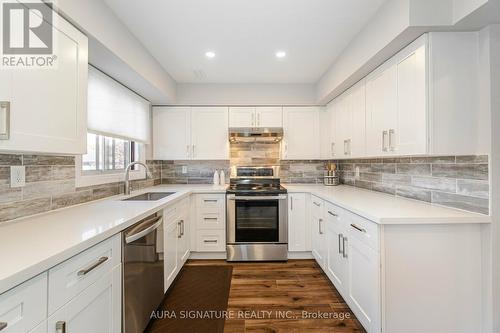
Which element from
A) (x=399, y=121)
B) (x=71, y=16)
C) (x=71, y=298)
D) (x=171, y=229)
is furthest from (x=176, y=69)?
(x=71, y=298)

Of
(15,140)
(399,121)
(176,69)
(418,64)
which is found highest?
(176,69)

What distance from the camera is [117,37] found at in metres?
2.00

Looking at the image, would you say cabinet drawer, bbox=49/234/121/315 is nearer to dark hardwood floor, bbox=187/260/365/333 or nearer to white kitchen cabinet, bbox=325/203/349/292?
dark hardwood floor, bbox=187/260/365/333

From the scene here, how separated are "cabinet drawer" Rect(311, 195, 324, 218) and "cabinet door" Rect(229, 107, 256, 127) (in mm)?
1422

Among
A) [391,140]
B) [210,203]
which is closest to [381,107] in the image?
[391,140]

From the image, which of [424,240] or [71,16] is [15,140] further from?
[424,240]

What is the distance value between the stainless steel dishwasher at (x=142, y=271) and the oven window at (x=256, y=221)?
129 centimetres

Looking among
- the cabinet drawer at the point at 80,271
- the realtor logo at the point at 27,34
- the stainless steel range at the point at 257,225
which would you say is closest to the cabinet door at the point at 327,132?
the stainless steel range at the point at 257,225

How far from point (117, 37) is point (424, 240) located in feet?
8.53

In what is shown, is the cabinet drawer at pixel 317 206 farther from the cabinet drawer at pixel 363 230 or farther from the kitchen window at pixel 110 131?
the kitchen window at pixel 110 131

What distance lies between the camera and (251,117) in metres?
3.78

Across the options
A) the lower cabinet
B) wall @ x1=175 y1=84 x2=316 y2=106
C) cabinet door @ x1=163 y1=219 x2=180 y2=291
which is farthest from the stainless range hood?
cabinet door @ x1=163 y1=219 x2=180 y2=291

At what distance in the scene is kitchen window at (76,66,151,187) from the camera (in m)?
2.25

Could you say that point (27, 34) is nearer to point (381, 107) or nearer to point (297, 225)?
point (381, 107)
